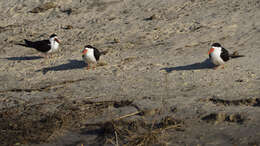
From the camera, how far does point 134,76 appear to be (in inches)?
329

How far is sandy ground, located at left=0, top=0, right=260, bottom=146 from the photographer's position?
6051 millimetres

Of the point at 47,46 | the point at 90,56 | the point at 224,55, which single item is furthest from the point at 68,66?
the point at 224,55

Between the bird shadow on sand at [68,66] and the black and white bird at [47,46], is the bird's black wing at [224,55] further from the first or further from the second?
the black and white bird at [47,46]

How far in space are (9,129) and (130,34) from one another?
5.30 metres

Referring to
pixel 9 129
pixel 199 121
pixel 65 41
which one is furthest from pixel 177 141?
pixel 65 41

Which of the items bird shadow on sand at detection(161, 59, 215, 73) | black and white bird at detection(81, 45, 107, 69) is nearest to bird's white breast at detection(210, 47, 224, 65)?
bird shadow on sand at detection(161, 59, 215, 73)

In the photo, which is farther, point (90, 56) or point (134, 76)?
point (90, 56)

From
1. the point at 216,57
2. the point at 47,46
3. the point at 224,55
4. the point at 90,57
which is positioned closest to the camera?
the point at 216,57

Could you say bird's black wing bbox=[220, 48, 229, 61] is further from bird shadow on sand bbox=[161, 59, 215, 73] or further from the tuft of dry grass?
the tuft of dry grass

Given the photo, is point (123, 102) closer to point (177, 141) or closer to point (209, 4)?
point (177, 141)

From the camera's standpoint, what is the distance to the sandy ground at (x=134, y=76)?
19.9 ft

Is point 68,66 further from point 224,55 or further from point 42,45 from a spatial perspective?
point 224,55

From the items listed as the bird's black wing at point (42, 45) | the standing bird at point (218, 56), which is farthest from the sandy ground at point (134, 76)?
the bird's black wing at point (42, 45)

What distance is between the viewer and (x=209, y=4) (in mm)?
11914
